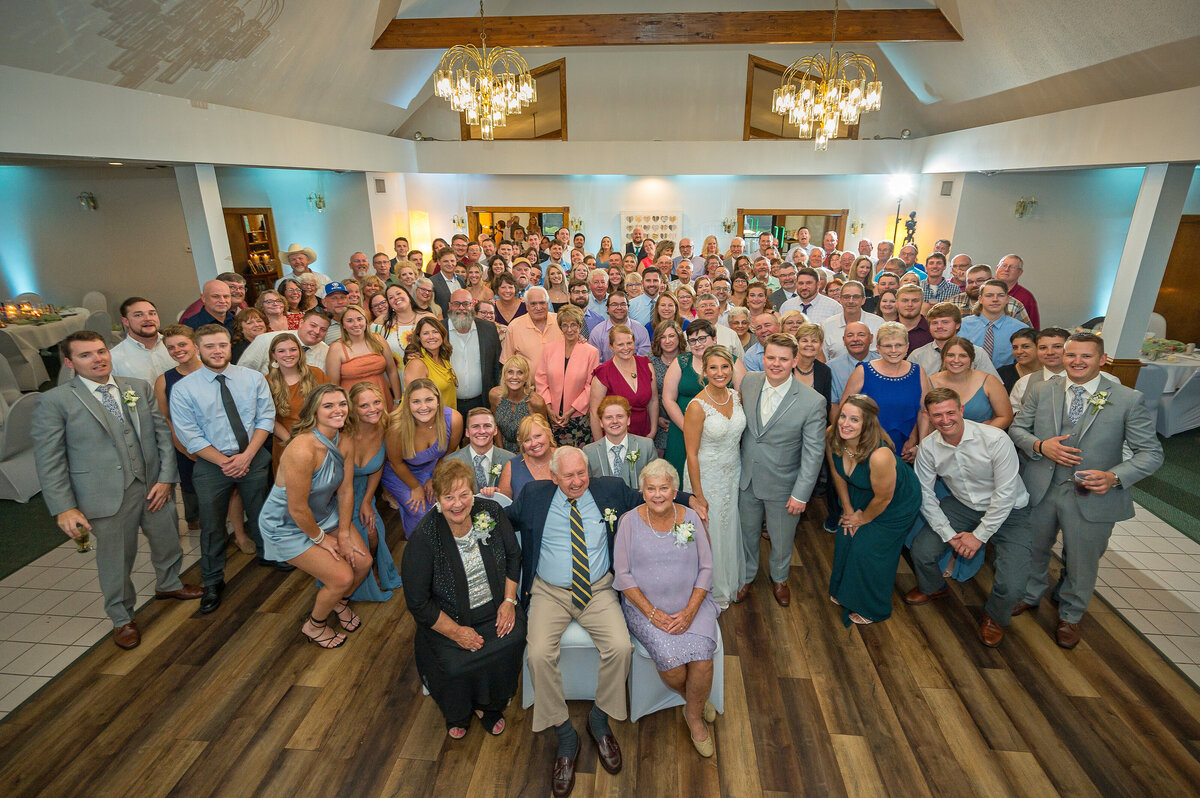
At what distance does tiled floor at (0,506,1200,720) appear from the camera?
333 cm

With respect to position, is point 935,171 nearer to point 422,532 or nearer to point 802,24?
point 802,24

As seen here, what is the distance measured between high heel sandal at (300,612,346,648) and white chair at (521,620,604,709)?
1.26m

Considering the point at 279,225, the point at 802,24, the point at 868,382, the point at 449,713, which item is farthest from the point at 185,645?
the point at 279,225

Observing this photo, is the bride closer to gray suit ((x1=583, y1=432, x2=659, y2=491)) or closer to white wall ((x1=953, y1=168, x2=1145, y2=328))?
gray suit ((x1=583, y1=432, x2=659, y2=491))

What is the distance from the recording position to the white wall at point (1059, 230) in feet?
29.5

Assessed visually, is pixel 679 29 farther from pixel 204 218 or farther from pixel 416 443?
pixel 416 443

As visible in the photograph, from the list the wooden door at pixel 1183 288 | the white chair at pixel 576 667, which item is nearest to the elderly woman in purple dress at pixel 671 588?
the white chair at pixel 576 667

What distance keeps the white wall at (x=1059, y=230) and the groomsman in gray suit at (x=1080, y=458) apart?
7461mm

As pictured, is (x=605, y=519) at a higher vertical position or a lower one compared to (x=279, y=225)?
lower

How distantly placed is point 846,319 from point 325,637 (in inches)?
184

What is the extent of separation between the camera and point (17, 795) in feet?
8.39

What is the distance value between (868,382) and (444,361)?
3015 millimetres

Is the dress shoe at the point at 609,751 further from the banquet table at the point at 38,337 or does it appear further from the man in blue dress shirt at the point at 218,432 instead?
the banquet table at the point at 38,337

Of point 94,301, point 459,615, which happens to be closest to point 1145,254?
point 459,615
